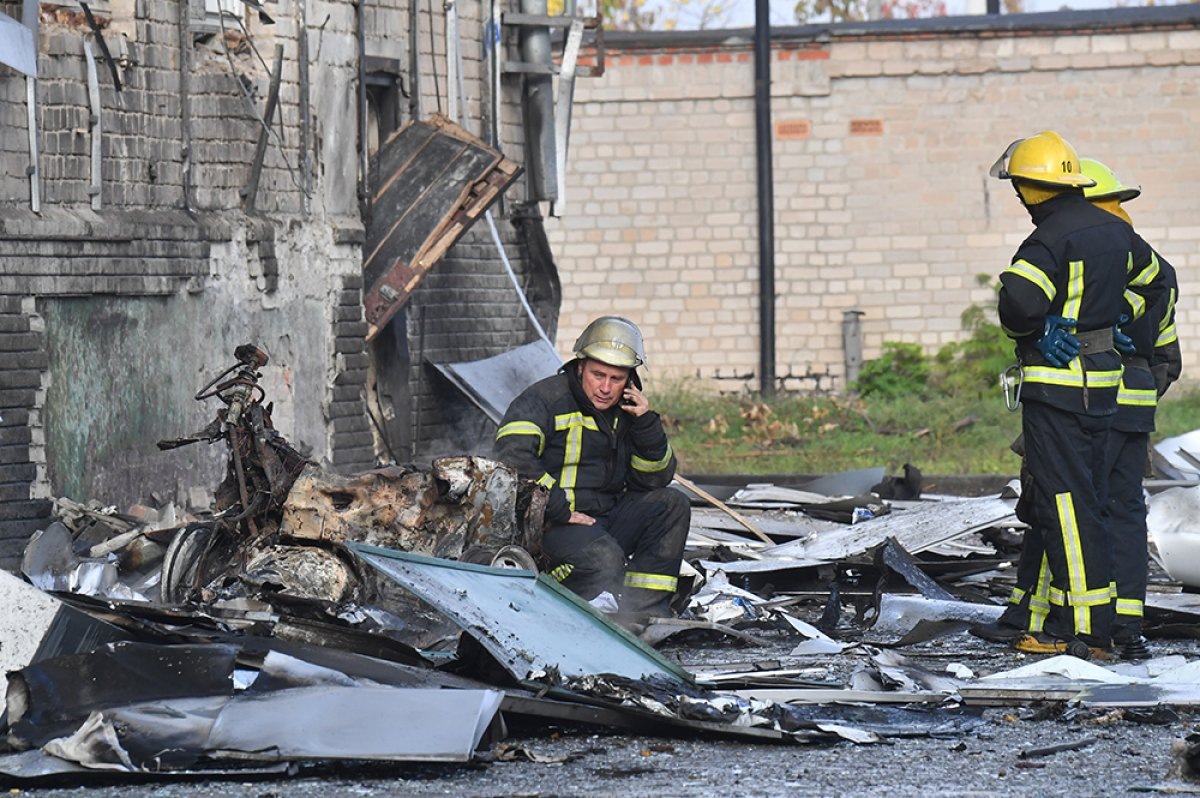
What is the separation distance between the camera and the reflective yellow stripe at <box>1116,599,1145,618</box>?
24.7ft

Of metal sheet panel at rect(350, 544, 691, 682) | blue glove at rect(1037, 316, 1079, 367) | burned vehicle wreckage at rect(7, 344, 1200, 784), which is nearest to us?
burned vehicle wreckage at rect(7, 344, 1200, 784)

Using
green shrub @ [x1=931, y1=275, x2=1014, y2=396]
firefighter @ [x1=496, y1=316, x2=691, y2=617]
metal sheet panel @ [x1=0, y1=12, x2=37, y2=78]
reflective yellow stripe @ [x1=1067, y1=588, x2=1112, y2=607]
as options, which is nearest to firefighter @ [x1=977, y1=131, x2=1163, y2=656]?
reflective yellow stripe @ [x1=1067, y1=588, x2=1112, y2=607]

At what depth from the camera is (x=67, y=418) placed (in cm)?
969

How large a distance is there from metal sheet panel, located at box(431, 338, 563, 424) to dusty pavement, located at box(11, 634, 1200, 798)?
6.83 meters

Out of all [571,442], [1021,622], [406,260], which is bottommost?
[1021,622]

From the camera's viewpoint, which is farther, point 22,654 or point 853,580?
point 853,580

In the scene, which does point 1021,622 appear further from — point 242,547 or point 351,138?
point 351,138

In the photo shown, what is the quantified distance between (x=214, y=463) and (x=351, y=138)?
2308 millimetres

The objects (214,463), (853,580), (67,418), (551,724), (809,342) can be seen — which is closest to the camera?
(551,724)

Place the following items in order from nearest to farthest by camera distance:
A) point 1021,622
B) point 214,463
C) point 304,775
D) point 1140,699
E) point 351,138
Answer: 1. point 304,775
2. point 1140,699
3. point 1021,622
4. point 214,463
5. point 351,138

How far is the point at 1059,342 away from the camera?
745cm

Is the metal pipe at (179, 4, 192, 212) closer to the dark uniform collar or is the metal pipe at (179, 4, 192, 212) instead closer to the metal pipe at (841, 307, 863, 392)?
the dark uniform collar

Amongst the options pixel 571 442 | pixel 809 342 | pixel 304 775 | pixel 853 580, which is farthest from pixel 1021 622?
pixel 809 342

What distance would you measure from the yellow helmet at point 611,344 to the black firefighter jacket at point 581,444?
166 mm
